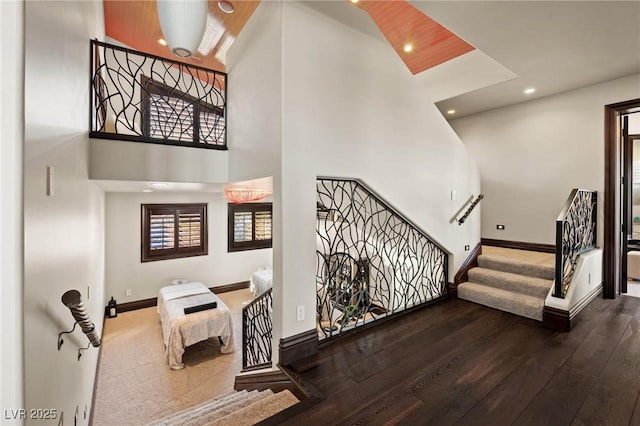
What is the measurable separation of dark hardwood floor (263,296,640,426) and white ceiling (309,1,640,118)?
9.64 feet

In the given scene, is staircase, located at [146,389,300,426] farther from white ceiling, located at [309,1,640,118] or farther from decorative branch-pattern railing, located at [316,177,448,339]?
white ceiling, located at [309,1,640,118]

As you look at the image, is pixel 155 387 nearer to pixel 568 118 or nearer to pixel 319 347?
pixel 319 347

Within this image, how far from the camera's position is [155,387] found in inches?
144

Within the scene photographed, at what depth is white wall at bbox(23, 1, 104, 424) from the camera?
99 cm

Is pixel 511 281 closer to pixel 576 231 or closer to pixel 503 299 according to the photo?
pixel 503 299

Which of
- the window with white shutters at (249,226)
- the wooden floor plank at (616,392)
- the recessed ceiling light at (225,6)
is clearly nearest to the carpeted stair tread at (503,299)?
the wooden floor plank at (616,392)

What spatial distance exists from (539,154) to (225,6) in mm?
5057

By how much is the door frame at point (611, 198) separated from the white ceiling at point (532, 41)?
1.94 feet

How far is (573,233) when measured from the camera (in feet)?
11.2

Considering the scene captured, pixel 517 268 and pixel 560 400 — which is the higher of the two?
pixel 517 268

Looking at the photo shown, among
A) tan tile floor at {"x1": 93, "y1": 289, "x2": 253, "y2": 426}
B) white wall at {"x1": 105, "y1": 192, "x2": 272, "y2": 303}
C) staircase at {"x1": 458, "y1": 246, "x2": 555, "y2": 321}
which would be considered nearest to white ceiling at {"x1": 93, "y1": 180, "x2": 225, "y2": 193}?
white wall at {"x1": 105, "y1": 192, "x2": 272, "y2": 303}

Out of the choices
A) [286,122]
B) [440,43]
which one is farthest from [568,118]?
[286,122]

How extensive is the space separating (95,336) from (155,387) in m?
2.79

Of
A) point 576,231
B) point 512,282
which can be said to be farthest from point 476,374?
point 576,231
